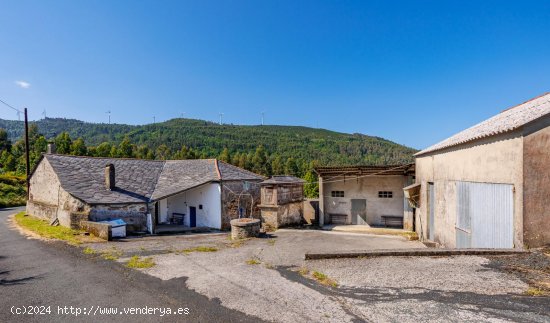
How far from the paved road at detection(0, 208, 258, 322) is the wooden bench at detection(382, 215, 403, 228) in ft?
61.2

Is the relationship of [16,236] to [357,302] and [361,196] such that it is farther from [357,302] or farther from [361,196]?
[361,196]

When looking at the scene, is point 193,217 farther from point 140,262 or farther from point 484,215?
point 484,215

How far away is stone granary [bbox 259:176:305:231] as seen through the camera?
20219mm

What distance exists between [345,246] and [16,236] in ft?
54.6

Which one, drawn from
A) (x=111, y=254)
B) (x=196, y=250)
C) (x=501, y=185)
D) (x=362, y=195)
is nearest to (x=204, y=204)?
(x=196, y=250)

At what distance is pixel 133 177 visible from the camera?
76.6 feet

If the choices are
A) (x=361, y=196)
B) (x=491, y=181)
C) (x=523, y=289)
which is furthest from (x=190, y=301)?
(x=361, y=196)

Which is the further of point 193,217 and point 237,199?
point 193,217

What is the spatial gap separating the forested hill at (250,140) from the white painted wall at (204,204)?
61.8 meters

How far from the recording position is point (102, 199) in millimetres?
18578

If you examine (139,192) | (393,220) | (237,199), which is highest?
(139,192)

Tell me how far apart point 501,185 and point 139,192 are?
67.2 feet

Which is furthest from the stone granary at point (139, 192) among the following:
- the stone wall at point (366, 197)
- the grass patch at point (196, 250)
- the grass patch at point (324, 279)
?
the grass patch at point (324, 279)

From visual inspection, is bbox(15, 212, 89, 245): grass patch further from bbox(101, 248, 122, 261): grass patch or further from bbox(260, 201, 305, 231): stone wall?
bbox(260, 201, 305, 231): stone wall
